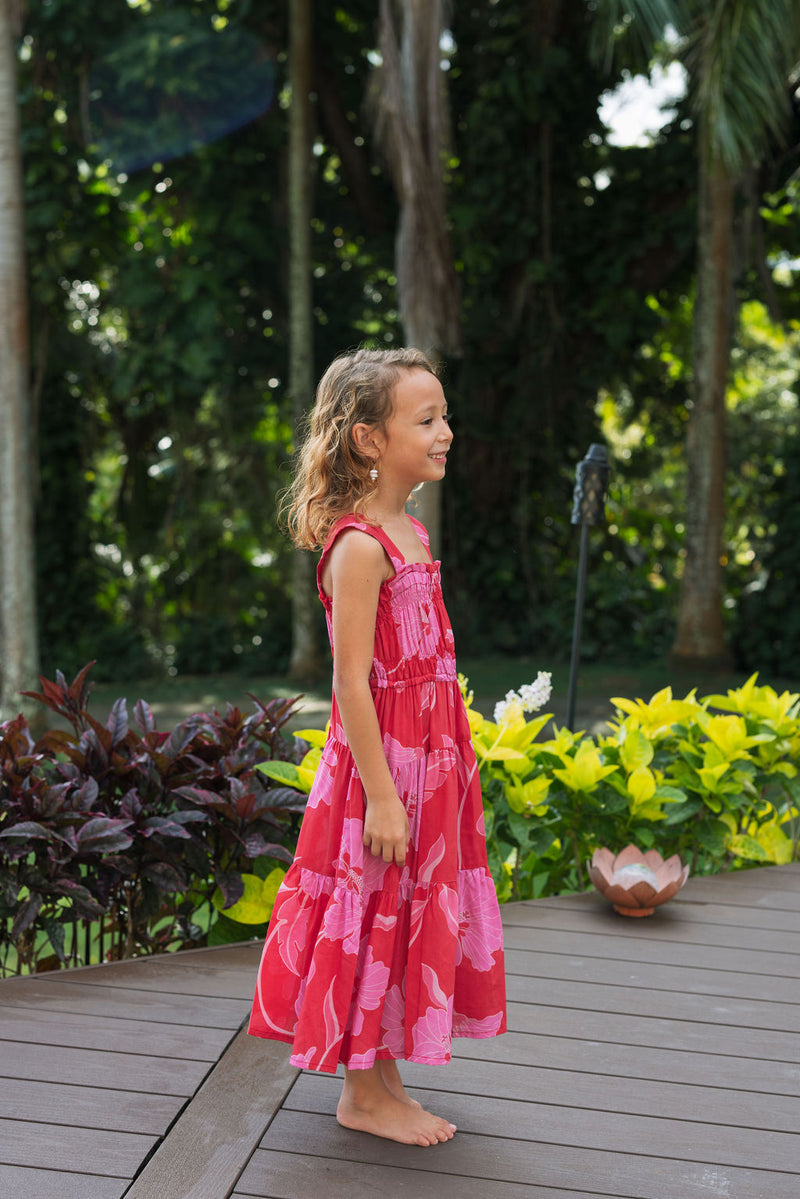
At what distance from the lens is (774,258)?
10445 mm

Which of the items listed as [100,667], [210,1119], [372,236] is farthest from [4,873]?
[372,236]

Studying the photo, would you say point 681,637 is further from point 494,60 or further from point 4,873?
point 4,873

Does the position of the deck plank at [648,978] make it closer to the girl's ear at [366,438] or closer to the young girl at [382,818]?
the young girl at [382,818]

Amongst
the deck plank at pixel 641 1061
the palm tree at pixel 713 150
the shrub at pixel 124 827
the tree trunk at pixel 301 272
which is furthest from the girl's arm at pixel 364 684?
the tree trunk at pixel 301 272

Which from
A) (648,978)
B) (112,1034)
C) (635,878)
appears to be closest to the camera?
(112,1034)

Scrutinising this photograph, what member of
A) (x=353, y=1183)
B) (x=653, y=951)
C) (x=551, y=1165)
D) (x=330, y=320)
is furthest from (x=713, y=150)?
(x=353, y=1183)

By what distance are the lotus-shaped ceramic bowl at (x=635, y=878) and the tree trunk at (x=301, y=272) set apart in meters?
6.35

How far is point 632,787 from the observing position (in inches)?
109

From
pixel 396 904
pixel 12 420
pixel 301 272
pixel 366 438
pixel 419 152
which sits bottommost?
pixel 396 904

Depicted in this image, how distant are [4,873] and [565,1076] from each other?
1239mm

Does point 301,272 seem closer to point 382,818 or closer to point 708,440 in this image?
point 708,440

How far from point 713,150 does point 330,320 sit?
13.7ft

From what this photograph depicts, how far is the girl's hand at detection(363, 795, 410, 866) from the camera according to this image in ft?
5.46

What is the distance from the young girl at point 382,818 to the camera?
1.68 m
